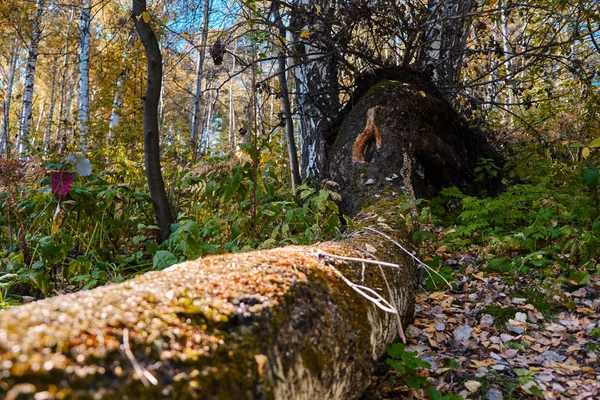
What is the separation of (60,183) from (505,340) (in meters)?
3.61

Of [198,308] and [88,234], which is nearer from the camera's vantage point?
[198,308]

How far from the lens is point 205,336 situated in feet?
3.54

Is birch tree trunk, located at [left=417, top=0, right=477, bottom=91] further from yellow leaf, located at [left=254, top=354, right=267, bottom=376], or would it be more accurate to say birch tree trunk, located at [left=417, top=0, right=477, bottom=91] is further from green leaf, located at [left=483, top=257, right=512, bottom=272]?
yellow leaf, located at [left=254, top=354, right=267, bottom=376]

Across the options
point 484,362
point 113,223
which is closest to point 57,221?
point 113,223

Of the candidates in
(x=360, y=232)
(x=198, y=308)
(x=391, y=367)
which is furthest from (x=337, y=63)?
(x=198, y=308)

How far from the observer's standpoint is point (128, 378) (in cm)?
86

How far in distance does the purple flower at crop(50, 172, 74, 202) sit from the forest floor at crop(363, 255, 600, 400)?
2980 millimetres

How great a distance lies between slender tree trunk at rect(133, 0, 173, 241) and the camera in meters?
3.77

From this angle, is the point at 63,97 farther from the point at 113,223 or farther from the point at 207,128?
Answer: the point at 113,223

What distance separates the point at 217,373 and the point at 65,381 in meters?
0.35

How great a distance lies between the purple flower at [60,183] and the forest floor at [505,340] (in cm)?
298

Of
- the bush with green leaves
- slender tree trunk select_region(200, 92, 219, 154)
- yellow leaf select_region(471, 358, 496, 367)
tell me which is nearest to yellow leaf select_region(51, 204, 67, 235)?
slender tree trunk select_region(200, 92, 219, 154)

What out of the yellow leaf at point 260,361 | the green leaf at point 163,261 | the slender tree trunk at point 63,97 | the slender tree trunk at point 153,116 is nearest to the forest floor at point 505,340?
the yellow leaf at point 260,361

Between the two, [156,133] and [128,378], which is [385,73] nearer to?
[156,133]
